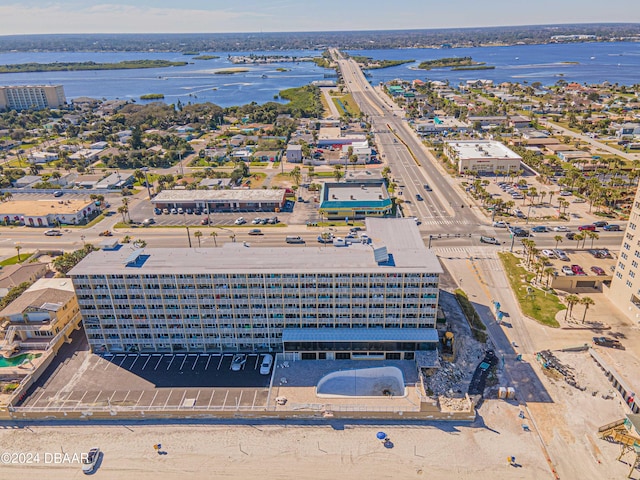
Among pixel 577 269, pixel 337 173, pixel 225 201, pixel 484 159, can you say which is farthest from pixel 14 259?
pixel 484 159

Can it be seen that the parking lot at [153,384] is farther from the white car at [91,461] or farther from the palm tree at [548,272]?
the palm tree at [548,272]

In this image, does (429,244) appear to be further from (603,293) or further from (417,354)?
(417,354)

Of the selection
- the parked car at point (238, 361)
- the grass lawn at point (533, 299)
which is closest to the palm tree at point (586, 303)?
the grass lawn at point (533, 299)

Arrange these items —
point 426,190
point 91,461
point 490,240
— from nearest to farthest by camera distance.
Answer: point 91,461 < point 490,240 < point 426,190

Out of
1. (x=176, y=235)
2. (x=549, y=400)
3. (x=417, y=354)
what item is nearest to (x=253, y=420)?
(x=417, y=354)

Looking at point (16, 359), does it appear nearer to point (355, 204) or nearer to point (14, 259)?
point (14, 259)
